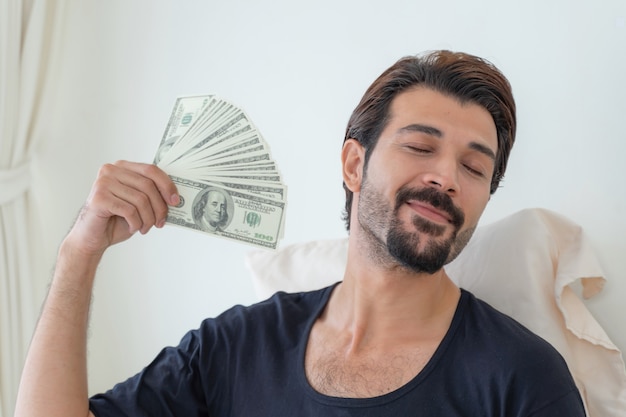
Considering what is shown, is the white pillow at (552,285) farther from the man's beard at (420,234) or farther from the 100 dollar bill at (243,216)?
the 100 dollar bill at (243,216)

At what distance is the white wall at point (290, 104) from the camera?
1.62 meters

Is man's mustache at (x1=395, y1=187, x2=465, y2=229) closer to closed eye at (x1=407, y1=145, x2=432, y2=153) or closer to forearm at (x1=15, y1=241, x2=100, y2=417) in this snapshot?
closed eye at (x1=407, y1=145, x2=432, y2=153)

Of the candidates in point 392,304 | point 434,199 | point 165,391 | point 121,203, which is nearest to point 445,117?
point 434,199

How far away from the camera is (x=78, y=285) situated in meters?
1.51

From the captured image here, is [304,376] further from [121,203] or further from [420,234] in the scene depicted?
[121,203]

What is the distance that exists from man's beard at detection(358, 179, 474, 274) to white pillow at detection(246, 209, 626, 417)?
164mm

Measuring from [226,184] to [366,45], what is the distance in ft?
1.94

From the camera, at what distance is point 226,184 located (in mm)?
1579

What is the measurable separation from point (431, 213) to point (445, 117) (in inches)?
7.6

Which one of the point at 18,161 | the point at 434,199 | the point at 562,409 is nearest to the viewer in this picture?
the point at 562,409

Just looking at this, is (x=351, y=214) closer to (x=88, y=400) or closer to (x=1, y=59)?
(x=88, y=400)

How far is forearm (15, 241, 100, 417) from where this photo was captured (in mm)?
1439

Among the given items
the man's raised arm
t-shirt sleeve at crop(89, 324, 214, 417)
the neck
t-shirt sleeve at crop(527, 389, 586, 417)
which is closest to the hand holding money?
the man's raised arm

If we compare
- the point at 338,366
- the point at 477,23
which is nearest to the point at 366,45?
the point at 477,23
